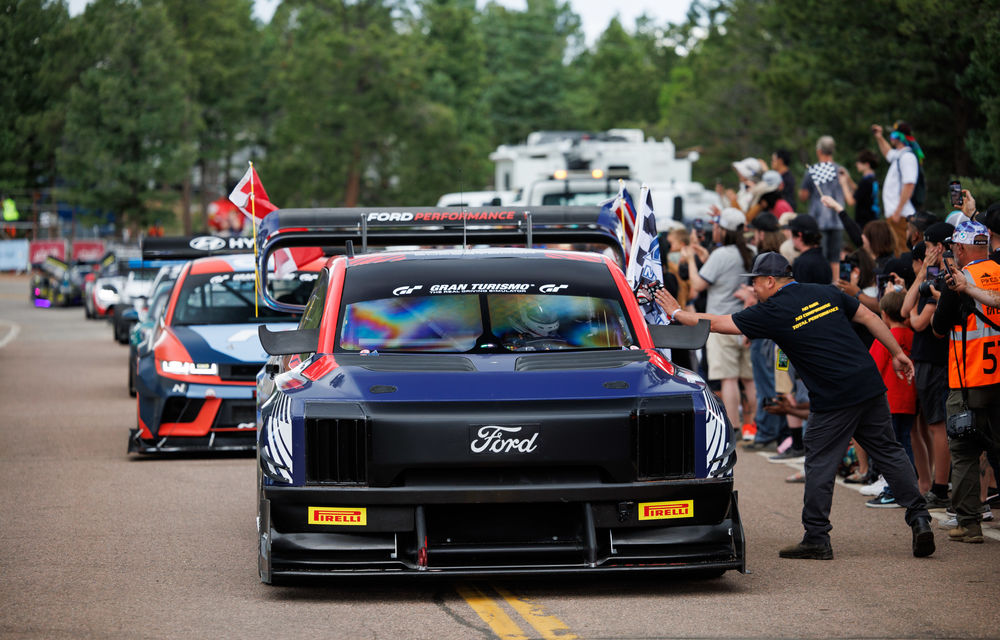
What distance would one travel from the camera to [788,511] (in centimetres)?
1088

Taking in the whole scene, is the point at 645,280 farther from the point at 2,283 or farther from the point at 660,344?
the point at 2,283

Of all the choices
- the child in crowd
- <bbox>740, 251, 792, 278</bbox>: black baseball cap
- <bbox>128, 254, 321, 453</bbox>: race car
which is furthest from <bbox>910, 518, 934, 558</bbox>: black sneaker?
<bbox>128, 254, 321, 453</bbox>: race car

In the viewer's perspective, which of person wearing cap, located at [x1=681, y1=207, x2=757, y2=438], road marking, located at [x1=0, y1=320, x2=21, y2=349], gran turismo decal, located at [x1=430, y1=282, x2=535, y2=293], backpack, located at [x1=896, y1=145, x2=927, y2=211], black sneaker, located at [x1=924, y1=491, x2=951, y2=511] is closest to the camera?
gran turismo decal, located at [x1=430, y1=282, x2=535, y2=293]

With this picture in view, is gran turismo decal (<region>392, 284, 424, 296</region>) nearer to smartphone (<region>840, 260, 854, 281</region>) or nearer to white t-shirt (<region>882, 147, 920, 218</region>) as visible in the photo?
smartphone (<region>840, 260, 854, 281</region>)

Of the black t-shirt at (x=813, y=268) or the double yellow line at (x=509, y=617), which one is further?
the black t-shirt at (x=813, y=268)

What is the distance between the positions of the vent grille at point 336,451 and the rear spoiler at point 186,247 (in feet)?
30.3

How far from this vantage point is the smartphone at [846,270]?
41.5ft

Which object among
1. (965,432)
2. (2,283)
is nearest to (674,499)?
(965,432)

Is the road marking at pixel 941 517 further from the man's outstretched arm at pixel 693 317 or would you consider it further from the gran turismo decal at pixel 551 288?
the gran turismo decal at pixel 551 288

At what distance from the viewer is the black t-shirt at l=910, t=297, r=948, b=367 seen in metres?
10.6

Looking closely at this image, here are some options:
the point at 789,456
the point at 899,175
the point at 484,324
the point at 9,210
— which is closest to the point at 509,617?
the point at 484,324

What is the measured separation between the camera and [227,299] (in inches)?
578

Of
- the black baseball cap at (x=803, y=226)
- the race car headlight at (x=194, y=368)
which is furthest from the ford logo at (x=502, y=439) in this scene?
the race car headlight at (x=194, y=368)

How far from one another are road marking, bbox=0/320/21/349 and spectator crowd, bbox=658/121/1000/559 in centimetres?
1948
